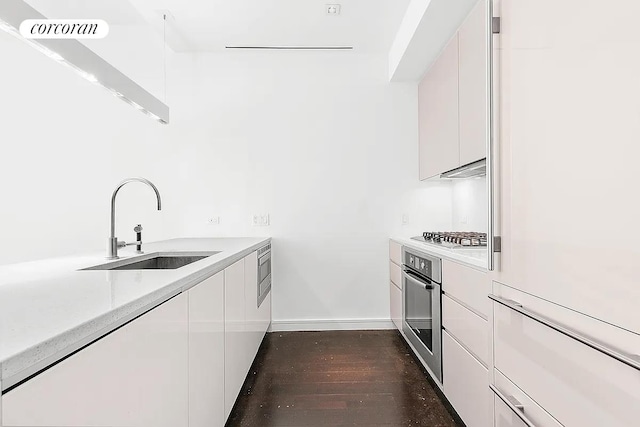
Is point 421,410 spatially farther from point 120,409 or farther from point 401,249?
point 120,409

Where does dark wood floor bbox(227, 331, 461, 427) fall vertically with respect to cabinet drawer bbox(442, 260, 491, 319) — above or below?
below

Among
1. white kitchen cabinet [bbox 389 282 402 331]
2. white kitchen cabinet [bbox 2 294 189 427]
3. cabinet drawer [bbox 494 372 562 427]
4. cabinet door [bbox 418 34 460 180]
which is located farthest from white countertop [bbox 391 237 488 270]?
white kitchen cabinet [bbox 2 294 189 427]

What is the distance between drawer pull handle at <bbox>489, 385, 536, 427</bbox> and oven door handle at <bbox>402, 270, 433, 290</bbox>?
3.07ft

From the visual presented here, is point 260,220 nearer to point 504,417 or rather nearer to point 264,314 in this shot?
point 264,314

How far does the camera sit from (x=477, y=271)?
171cm

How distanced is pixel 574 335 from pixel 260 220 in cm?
288

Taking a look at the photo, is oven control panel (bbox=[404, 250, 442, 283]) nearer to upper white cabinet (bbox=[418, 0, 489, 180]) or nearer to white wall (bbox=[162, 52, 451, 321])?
upper white cabinet (bbox=[418, 0, 489, 180])

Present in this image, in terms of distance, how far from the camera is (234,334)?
202 cm

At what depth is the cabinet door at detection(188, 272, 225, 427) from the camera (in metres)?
1.36

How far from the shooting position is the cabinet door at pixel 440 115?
8.64 feet

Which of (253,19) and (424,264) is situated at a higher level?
(253,19)

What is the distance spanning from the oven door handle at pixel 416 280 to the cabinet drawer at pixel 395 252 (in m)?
0.18

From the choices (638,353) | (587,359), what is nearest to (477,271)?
(587,359)

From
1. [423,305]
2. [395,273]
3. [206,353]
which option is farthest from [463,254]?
[395,273]
